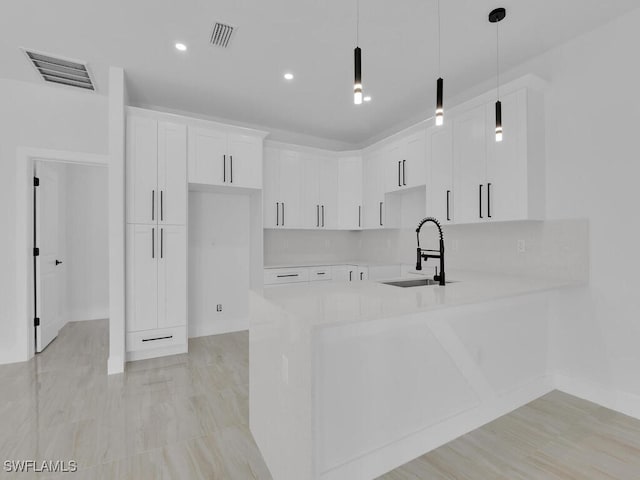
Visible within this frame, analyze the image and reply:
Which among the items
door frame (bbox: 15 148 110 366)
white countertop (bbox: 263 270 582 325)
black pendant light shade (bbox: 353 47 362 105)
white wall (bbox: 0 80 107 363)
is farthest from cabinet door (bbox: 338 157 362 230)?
door frame (bbox: 15 148 110 366)

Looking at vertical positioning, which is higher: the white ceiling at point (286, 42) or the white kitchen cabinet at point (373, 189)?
the white ceiling at point (286, 42)

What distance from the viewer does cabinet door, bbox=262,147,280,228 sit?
14.1ft

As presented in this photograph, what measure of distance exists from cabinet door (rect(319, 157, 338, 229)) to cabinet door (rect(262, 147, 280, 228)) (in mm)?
688

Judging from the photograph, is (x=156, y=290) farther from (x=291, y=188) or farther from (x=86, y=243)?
(x=86, y=243)

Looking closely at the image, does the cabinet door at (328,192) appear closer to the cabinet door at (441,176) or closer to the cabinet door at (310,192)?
the cabinet door at (310,192)

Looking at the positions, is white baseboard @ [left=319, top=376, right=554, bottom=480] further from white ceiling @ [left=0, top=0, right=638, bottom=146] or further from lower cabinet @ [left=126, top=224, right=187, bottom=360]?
white ceiling @ [left=0, top=0, right=638, bottom=146]

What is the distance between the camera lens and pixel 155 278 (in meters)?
3.43

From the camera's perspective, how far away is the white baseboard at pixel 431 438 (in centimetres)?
153

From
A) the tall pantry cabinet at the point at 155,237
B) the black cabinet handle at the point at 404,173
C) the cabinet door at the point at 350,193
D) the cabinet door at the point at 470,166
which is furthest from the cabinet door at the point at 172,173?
the cabinet door at the point at 470,166

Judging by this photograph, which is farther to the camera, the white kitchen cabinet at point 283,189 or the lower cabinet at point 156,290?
the white kitchen cabinet at point 283,189

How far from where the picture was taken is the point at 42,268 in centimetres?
365

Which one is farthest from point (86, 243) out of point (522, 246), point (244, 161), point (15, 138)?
point (522, 246)

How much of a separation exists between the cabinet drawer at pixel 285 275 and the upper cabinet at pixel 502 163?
2042 mm

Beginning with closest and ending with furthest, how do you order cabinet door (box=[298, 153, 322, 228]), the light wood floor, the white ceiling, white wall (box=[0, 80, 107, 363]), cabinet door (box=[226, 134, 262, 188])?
the light wood floor → the white ceiling → white wall (box=[0, 80, 107, 363]) → cabinet door (box=[226, 134, 262, 188]) → cabinet door (box=[298, 153, 322, 228])
